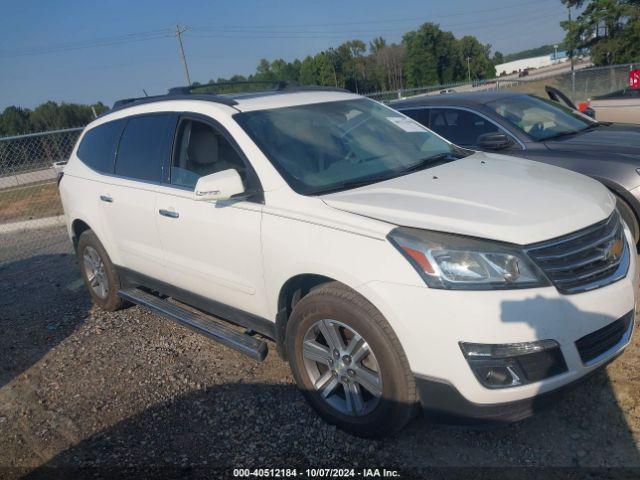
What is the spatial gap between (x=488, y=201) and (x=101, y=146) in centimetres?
367

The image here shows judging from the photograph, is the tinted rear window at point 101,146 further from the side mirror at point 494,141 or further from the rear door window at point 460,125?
the rear door window at point 460,125

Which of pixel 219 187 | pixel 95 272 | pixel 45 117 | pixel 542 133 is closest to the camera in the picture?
pixel 219 187

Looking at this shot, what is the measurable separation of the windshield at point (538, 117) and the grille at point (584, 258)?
10.5 ft

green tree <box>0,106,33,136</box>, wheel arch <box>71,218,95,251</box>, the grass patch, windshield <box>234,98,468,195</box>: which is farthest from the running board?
green tree <box>0,106,33,136</box>

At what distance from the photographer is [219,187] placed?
3.33m

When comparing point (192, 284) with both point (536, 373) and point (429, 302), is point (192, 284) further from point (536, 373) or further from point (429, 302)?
point (536, 373)

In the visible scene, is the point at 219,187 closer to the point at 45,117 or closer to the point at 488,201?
the point at 488,201

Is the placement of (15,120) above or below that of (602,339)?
above

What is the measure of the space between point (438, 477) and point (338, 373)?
28.8 inches

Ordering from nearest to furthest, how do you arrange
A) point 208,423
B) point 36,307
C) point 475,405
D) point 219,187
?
1. point 475,405
2. point 219,187
3. point 208,423
4. point 36,307

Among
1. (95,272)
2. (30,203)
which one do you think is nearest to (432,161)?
(95,272)

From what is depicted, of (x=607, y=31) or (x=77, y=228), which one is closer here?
(x=77, y=228)

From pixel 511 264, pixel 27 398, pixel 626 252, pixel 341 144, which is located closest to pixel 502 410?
pixel 511 264

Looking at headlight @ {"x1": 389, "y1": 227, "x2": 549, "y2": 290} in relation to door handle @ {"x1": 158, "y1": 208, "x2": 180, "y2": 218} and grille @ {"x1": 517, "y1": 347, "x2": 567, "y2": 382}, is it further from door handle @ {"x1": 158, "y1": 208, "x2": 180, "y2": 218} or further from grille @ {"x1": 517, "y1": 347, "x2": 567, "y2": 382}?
door handle @ {"x1": 158, "y1": 208, "x2": 180, "y2": 218}
